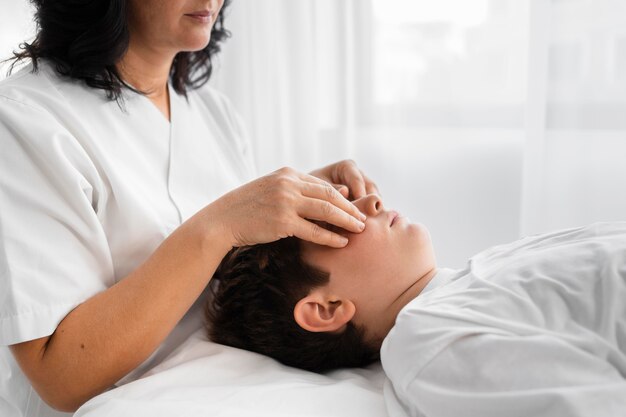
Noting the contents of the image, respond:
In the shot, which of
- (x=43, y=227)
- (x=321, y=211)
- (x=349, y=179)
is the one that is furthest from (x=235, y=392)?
(x=349, y=179)

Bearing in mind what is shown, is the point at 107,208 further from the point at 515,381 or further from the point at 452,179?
the point at 452,179

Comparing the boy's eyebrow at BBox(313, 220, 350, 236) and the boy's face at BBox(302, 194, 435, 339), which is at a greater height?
the boy's eyebrow at BBox(313, 220, 350, 236)

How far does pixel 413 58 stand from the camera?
84.4 inches

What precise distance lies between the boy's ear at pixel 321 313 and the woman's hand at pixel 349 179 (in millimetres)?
290

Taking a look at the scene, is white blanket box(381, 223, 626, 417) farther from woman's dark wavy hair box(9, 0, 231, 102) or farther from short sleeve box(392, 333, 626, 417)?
woman's dark wavy hair box(9, 0, 231, 102)

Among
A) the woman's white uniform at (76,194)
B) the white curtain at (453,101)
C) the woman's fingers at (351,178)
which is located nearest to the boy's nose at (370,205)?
the woman's fingers at (351,178)

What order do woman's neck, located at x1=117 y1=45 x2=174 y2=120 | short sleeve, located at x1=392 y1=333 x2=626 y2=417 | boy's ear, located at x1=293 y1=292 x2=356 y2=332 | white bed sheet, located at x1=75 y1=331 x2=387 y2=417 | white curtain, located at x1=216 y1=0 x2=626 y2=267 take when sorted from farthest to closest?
white curtain, located at x1=216 y1=0 x2=626 y2=267 → woman's neck, located at x1=117 y1=45 x2=174 y2=120 → boy's ear, located at x1=293 y1=292 x2=356 y2=332 → white bed sheet, located at x1=75 y1=331 x2=387 y2=417 → short sleeve, located at x1=392 y1=333 x2=626 y2=417

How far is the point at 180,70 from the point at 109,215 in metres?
0.58

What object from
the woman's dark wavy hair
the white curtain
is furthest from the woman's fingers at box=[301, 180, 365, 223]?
the white curtain

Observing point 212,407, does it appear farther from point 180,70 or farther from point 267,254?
point 180,70

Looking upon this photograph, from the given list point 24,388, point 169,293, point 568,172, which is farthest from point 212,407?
point 568,172

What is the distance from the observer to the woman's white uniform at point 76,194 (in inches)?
41.5

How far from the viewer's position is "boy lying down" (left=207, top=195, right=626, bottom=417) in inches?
33.0

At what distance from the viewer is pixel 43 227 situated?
109 cm
